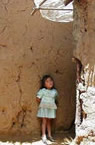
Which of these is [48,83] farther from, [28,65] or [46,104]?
[28,65]

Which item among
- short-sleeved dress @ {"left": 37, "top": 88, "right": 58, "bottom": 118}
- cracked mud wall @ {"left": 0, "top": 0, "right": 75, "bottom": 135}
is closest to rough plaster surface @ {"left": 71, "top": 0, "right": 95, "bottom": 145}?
short-sleeved dress @ {"left": 37, "top": 88, "right": 58, "bottom": 118}

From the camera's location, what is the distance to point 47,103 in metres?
5.34

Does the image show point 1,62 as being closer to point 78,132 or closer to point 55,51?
point 55,51

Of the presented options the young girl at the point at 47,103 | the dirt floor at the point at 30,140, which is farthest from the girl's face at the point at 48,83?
the dirt floor at the point at 30,140

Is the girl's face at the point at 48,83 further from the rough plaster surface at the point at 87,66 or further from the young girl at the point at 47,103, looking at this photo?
the rough plaster surface at the point at 87,66

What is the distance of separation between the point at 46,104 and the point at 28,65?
0.71 meters

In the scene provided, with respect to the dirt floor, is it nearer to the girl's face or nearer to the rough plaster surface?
the girl's face

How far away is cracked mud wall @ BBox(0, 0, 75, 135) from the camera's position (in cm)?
536

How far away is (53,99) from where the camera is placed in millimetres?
5410

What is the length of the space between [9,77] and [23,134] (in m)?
0.94

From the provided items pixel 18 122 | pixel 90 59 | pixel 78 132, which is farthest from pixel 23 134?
pixel 90 59

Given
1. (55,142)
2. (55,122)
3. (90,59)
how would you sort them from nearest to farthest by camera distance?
(90,59) → (55,142) → (55,122)

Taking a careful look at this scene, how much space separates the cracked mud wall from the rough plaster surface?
1.20 metres

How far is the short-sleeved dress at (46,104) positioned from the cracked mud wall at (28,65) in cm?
15
